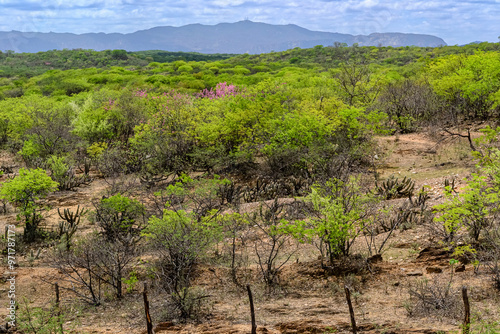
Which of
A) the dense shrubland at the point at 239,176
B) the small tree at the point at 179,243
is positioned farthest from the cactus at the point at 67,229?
the small tree at the point at 179,243

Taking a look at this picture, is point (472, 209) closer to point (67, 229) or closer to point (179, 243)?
point (179, 243)

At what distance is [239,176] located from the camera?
18797 mm

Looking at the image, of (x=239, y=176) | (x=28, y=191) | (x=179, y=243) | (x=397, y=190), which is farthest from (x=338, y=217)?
(x=239, y=176)

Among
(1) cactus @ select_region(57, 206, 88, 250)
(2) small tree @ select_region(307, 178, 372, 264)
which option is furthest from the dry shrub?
(1) cactus @ select_region(57, 206, 88, 250)

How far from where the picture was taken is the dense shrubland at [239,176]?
9242 mm

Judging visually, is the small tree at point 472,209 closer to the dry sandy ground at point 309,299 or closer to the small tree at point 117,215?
the dry sandy ground at point 309,299

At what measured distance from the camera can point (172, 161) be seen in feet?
63.5

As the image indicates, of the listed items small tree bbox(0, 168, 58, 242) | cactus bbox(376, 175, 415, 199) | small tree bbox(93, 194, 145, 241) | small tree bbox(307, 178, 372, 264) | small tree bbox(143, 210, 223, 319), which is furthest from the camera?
cactus bbox(376, 175, 415, 199)

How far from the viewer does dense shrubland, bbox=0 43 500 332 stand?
9.24 meters

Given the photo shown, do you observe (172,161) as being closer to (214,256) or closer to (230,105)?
(230,105)

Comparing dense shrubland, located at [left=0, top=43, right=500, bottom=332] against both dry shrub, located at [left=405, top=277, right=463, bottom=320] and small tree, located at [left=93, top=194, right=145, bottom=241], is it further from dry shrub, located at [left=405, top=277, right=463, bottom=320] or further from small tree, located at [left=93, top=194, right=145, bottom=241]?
dry shrub, located at [left=405, top=277, right=463, bottom=320]

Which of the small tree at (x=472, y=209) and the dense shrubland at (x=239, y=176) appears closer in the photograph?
the small tree at (x=472, y=209)

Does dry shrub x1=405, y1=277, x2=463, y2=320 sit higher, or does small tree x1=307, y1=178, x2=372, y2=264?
small tree x1=307, y1=178, x2=372, y2=264

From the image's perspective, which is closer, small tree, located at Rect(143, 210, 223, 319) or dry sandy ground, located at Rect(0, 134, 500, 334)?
dry sandy ground, located at Rect(0, 134, 500, 334)
